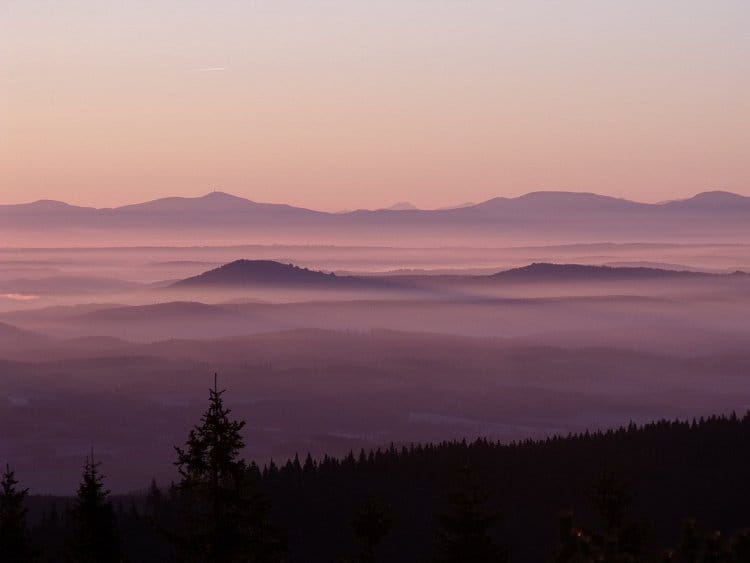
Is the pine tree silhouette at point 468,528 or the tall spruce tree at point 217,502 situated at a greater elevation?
the tall spruce tree at point 217,502

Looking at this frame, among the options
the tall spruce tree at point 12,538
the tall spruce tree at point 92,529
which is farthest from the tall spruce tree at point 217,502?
the tall spruce tree at point 92,529

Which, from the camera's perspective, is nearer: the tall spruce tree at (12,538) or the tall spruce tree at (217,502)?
the tall spruce tree at (217,502)

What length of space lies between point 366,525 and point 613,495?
9.13 m

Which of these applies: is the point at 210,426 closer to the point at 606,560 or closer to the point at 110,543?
the point at 606,560

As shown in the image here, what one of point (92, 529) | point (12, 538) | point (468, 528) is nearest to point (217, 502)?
point (468, 528)

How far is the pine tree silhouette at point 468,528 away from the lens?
47031 mm

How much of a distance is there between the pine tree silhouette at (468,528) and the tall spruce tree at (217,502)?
13.7m

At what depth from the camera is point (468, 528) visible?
47.4 m

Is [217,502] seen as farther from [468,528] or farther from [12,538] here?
[12,538]

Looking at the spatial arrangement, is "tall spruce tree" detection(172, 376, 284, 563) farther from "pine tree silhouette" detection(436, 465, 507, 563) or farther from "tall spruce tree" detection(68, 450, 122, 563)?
"tall spruce tree" detection(68, 450, 122, 563)

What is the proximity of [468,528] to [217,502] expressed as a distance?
1495 centimetres

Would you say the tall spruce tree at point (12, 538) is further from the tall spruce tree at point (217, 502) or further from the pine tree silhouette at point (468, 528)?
the tall spruce tree at point (217, 502)

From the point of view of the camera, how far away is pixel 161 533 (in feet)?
111

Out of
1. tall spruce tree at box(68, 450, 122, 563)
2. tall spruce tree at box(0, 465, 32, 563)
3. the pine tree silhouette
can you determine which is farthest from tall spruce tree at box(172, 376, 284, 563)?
tall spruce tree at box(68, 450, 122, 563)
